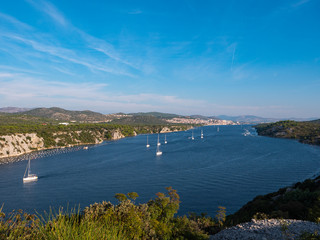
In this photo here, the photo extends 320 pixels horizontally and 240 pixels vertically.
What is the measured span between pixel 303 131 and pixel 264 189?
128 metres

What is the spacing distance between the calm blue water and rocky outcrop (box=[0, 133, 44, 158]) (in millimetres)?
18785

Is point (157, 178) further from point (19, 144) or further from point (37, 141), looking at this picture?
point (37, 141)

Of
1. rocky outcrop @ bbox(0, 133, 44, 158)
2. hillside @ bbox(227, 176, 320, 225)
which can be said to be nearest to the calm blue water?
hillside @ bbox(227, 176, 320, 225)

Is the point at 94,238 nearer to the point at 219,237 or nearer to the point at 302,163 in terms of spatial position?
the point at 219,237

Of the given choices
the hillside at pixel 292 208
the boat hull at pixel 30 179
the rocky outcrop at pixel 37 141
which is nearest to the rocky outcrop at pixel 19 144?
the rocky outcrop at pixel 37 141

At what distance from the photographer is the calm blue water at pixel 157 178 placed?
46.2 metres

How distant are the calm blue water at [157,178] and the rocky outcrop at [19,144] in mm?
18785

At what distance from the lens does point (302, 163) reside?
73.6 m

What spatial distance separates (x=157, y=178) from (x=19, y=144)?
7833cm

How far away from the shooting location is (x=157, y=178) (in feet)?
201

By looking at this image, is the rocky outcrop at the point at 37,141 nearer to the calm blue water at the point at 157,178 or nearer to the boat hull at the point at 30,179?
the calm blue water at the point at 157,178

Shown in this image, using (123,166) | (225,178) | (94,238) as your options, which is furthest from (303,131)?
(94,238)

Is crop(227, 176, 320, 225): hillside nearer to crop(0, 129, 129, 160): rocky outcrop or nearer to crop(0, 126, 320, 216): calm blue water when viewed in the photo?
crop(0, 126, 320, 216): calm blue water

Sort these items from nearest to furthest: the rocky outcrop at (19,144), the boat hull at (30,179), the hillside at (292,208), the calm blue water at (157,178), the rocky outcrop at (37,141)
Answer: the hillside at (292,208), the calm blue water at (157,178), the boat hull at (30,179), the rocky outcrop at (19,144), the rocky outcrop at (37,141)
